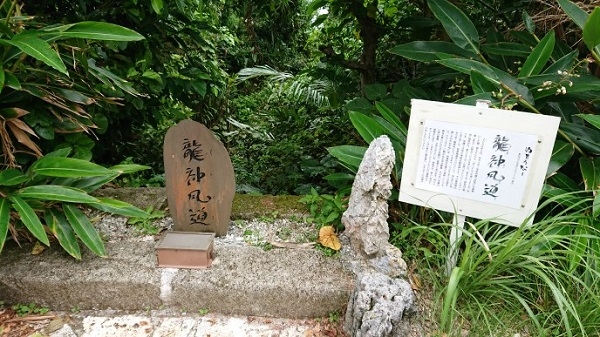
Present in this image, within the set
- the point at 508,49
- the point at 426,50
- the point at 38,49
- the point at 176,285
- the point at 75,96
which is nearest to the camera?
the point at 38,49

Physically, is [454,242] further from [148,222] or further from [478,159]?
[148,222]

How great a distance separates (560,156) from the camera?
5.76ft

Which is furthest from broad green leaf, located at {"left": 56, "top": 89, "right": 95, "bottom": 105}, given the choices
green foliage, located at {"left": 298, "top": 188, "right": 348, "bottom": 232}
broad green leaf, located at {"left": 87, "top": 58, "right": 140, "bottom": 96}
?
green foliage, located at {"left": 298, "top": 188, "right": 348, "bottom": 232}

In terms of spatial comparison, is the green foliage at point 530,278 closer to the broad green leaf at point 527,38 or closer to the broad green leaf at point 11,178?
the broad green leaf at point 527,38

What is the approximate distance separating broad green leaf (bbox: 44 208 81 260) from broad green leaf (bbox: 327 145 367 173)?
133 centimetres

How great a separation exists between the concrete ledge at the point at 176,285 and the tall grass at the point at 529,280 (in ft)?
1.67

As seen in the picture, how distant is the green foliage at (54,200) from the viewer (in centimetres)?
162

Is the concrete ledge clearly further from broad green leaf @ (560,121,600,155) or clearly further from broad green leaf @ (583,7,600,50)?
broad green leaf @ (583,7,600,50)

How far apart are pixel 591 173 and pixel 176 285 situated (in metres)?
1.97

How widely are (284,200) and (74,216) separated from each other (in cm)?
113

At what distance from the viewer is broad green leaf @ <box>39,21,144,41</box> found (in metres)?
1.59

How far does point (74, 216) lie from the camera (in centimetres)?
179

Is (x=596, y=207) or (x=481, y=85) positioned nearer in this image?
(x=596, y=207)

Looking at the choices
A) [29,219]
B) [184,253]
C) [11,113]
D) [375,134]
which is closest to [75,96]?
[11,113]
